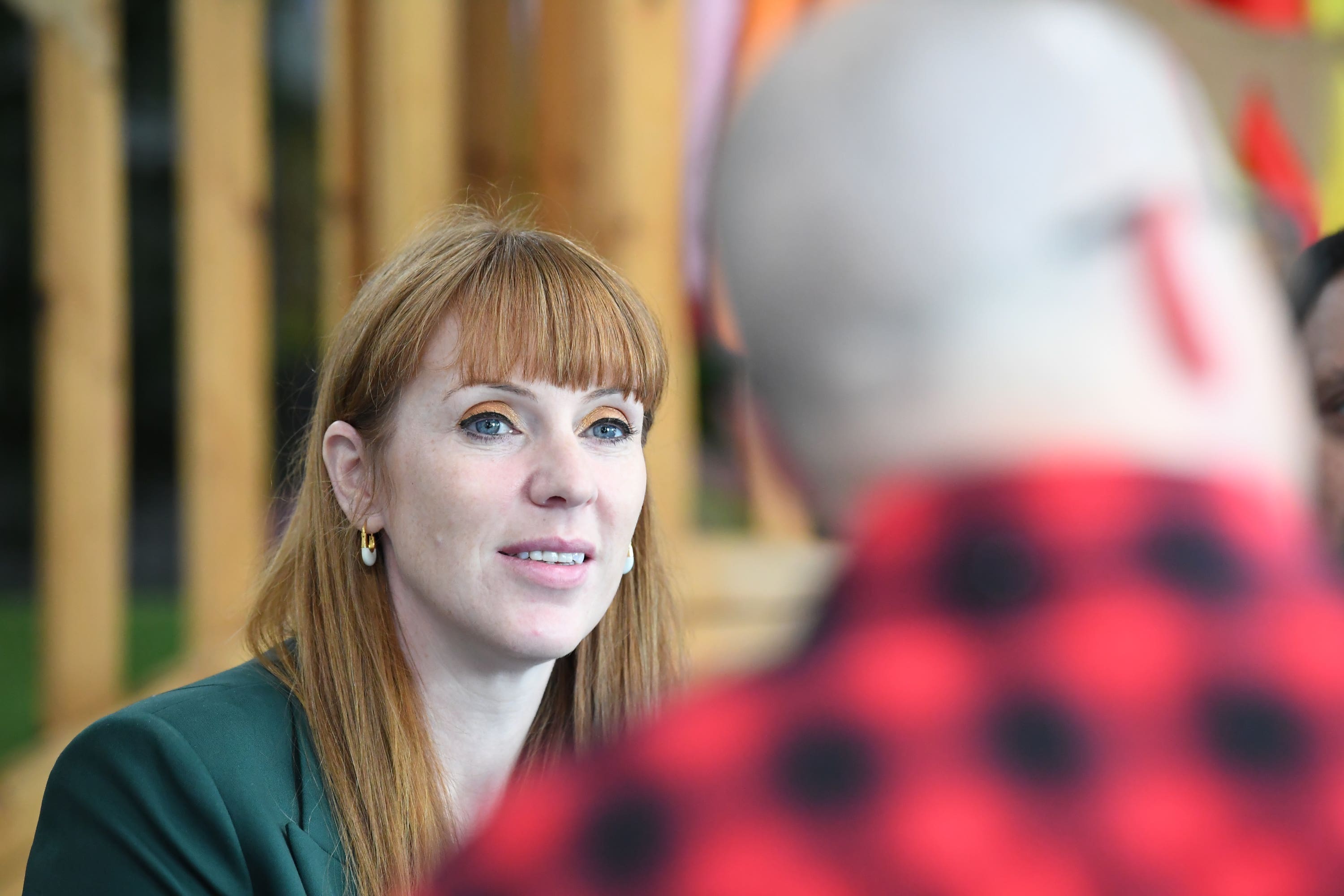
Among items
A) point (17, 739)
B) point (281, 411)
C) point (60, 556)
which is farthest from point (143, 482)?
point (60, 556)

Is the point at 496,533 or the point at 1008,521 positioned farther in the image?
the point at 496,533

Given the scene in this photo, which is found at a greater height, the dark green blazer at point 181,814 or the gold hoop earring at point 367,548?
the gold hoop earring at point 367,548

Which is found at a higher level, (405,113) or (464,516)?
(405,113)

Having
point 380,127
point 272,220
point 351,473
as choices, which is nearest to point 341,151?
point 380,127

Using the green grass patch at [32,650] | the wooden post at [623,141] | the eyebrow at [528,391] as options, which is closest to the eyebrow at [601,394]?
the eyebrow at [528,391]

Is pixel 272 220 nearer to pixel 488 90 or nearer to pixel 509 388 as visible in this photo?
pixel 488 90

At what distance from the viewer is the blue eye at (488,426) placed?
74cm

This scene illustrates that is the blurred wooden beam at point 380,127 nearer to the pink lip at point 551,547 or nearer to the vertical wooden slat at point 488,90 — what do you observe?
the vertical wooden slat at point 488,90

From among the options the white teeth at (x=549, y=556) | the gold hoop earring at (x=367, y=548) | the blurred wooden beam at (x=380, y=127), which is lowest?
the gold hoop earring at (x=367, y=548)

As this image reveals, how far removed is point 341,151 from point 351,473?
4.44 ft

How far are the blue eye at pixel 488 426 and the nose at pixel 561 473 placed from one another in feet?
0.07

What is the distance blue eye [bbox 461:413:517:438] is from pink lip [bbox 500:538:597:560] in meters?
0.07

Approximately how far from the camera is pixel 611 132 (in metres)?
2.16

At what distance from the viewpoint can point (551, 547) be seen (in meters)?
0.78
